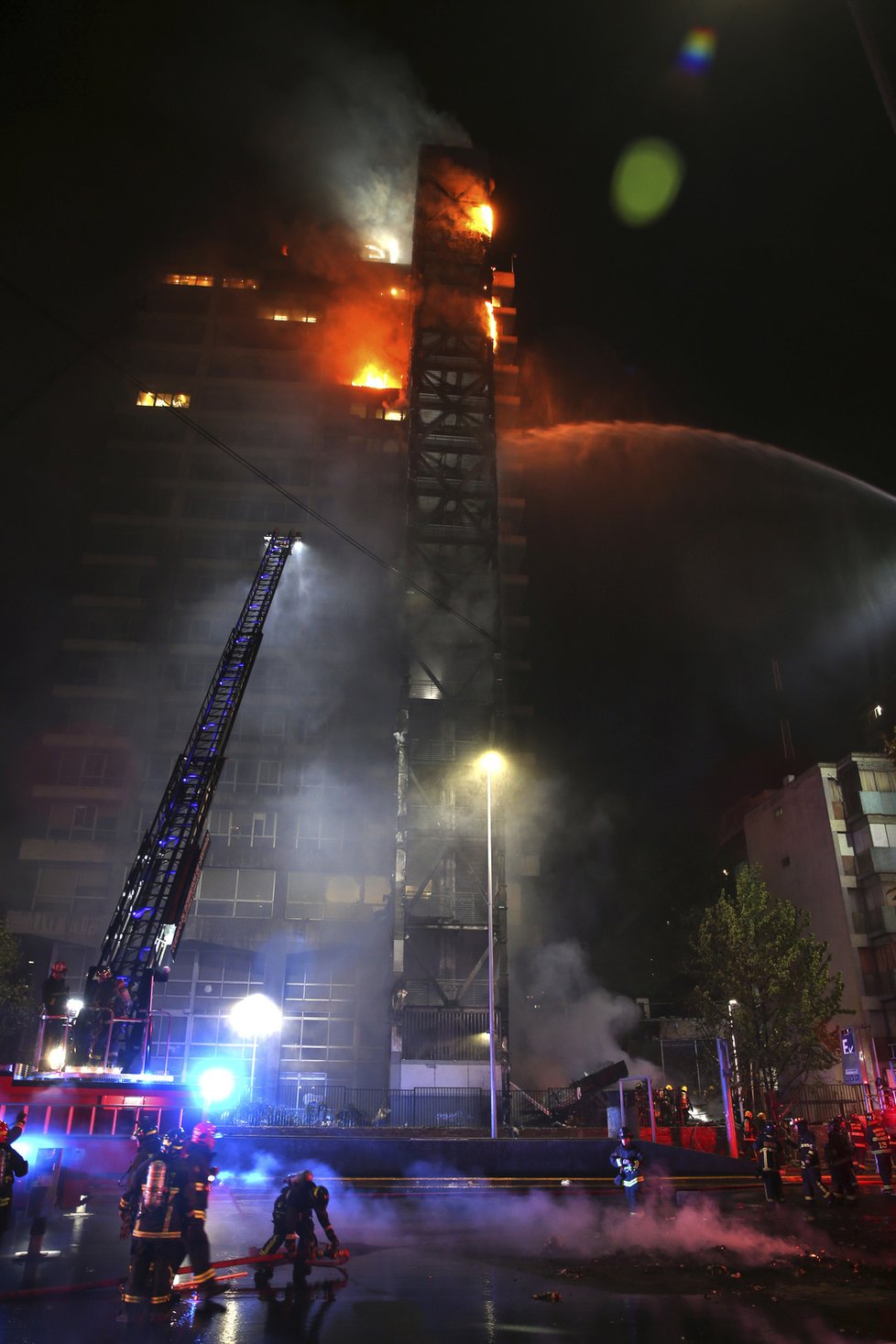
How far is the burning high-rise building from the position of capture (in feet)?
103

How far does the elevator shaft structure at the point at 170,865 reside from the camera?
1769cm

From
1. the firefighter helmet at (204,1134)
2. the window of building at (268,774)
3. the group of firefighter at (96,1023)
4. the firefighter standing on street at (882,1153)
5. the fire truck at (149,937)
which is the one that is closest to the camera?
the firefighter helmet at (204,1134)

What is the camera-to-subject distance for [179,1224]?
844 centimetres

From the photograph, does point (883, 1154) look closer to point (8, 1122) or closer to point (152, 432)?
point (8, 1122)

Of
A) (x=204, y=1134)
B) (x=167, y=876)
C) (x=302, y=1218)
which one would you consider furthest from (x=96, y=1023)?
(x=302, y=1218)

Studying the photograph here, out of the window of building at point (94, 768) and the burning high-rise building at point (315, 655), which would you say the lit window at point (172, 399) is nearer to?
the burning high-rise building at point (315, 655)

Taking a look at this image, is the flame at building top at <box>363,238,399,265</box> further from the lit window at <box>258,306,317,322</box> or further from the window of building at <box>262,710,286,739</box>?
the window of building at <box>262,710,286,739</box>

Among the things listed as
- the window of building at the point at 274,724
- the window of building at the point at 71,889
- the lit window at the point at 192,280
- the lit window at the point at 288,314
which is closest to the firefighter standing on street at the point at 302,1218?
the window of building at the point at 71,889

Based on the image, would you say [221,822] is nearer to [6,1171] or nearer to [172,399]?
[172,399]

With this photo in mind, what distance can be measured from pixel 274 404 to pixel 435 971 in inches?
1365

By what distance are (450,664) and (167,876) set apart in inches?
659

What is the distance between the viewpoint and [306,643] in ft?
143

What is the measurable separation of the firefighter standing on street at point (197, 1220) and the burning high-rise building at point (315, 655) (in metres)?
18.7

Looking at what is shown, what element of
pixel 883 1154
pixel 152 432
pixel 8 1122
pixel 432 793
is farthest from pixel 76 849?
pixel 883 1154
